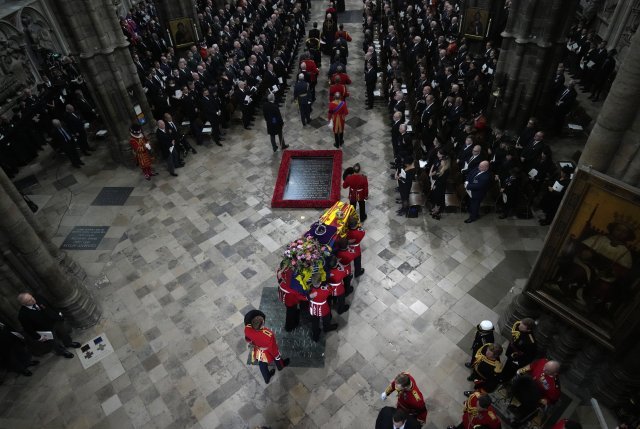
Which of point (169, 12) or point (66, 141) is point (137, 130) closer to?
point (66, 141)

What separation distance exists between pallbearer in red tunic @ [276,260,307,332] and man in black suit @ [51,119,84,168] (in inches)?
341

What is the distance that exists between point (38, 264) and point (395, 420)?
6.40m

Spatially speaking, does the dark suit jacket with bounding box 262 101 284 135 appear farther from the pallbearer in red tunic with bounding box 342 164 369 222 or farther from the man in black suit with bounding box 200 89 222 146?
the pallbearer in red tunic with bounding box 342 164 369 222

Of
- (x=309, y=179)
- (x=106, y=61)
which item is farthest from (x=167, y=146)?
(x=309, y=179)

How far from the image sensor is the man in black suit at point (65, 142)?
11.4 metres

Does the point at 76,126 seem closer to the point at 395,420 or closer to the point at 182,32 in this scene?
the point at 182,32

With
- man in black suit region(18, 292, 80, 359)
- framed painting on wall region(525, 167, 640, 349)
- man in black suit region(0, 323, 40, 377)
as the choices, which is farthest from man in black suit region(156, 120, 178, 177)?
framed painting on wall region(525, 167, 640, 349)

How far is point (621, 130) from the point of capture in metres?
4.69

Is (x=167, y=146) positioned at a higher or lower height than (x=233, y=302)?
higher

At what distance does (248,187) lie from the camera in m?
11.0

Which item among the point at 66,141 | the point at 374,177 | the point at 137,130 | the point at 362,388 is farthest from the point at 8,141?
the point at 362,388

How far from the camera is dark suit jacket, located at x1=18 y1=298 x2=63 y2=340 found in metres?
6.61

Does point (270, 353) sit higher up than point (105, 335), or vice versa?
point (270, 353)

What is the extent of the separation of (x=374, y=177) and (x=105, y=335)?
7257mm
